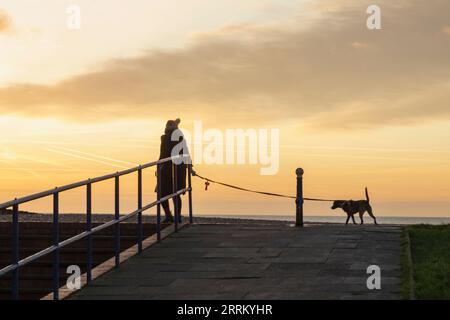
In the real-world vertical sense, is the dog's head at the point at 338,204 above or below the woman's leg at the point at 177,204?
below

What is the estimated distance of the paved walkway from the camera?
440 inches

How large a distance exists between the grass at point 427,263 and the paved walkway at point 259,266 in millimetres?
194

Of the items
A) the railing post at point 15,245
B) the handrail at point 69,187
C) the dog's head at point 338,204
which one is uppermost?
the handrail at point 69,187

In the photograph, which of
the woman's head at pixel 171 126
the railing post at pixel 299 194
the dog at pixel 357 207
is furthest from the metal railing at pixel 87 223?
the dog at pixel 357 207

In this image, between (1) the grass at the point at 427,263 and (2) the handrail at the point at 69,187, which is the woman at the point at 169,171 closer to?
(2) the handrail at the point at 69,187

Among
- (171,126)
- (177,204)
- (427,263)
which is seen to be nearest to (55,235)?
(427,263)

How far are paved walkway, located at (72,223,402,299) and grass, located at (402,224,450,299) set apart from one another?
0.19m

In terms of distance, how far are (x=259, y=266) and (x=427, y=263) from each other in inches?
91.3

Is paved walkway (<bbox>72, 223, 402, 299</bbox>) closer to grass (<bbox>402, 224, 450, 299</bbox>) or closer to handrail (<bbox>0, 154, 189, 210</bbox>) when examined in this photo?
grass (<bbox>402, 224, 450, 299</bbox>)

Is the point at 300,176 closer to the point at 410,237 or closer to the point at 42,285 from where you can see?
the point at 410,237

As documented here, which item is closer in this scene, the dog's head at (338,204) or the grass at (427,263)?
the grass at (427,263)

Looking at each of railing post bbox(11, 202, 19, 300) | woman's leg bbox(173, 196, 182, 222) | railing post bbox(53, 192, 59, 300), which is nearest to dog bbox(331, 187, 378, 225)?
woman's leg bbox(173, 196, 182, 222)

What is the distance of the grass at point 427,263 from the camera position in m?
11.0
